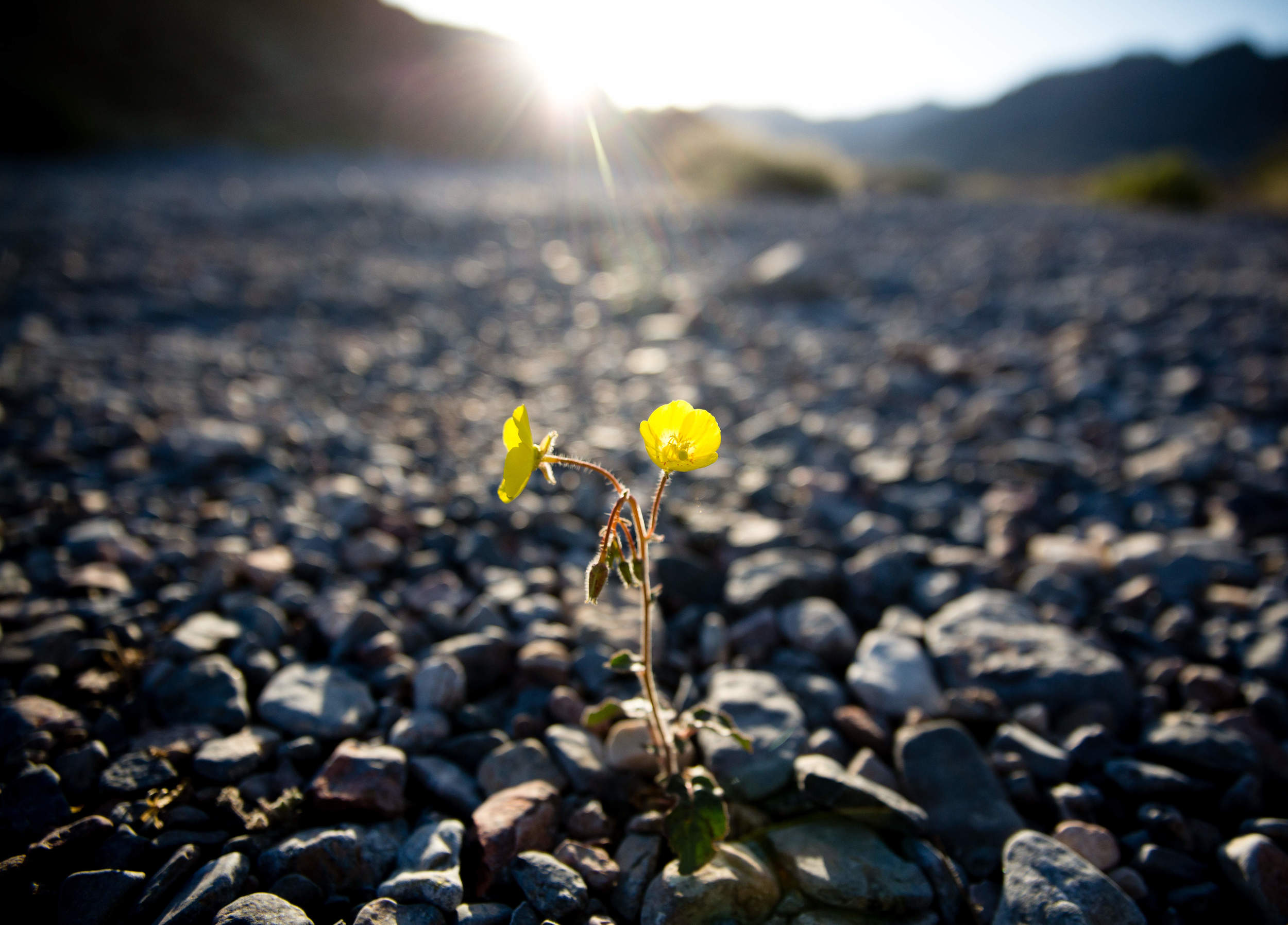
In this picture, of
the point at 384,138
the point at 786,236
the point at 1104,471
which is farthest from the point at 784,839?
the point at 384,138

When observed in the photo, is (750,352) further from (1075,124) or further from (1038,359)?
(1075,124)

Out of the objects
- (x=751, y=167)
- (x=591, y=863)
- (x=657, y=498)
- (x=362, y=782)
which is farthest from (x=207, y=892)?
(x=751, y=167)

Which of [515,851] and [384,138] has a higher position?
[384,138]

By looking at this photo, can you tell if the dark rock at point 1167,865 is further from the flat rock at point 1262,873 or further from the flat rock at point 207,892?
the flat rock at point 207,892

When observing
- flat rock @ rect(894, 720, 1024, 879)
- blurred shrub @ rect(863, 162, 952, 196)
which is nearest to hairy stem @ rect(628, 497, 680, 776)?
flat rock @ rect(894, 720, 1024, 879)

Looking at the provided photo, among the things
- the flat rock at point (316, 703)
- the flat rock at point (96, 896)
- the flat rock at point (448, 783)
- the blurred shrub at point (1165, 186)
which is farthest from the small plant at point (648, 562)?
the blurred shrub at point (1165, 186)

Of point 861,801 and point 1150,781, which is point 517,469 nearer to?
point 861,801
